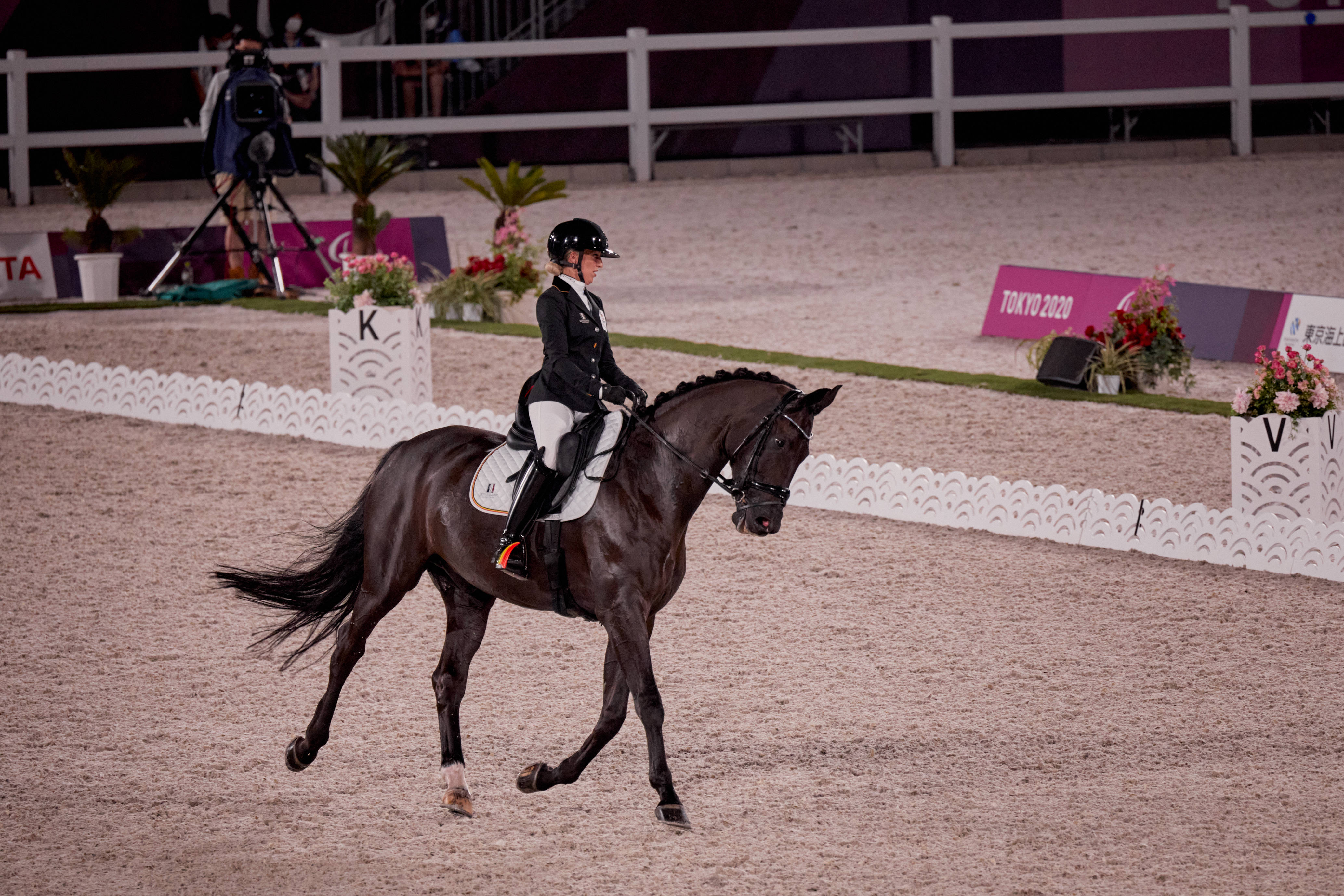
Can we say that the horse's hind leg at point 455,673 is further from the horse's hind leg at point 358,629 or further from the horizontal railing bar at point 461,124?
the horizontal railing bar at point 461,124

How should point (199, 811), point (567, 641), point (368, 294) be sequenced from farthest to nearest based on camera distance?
point (368, 294) → point (567, 641) → point (199, 811)

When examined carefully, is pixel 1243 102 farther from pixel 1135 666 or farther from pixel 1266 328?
pixel 1135 666

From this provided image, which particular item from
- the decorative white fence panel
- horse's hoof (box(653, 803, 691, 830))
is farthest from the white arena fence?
horse's hoof (box(653, 803, 691, 830))

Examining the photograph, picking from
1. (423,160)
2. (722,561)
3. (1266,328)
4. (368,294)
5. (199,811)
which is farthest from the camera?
(423,160)

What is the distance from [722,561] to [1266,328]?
654cm

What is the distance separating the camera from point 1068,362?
13.8 metres

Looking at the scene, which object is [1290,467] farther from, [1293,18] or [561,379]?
[1293,18]

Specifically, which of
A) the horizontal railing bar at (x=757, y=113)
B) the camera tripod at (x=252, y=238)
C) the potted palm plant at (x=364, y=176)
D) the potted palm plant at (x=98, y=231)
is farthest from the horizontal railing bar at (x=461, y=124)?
the potted palm plant at (x=98, y=231)

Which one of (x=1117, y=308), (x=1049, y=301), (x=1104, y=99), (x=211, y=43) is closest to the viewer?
(x=1117, y=308)

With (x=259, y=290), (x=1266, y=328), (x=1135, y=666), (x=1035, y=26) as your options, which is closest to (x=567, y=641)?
(x=1135, y=666)

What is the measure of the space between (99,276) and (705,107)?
29.7ft

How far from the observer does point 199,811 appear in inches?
262

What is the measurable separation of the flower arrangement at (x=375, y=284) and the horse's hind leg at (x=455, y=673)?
21.2 ft

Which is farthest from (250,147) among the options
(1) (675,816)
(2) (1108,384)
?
(1) (675,816)
